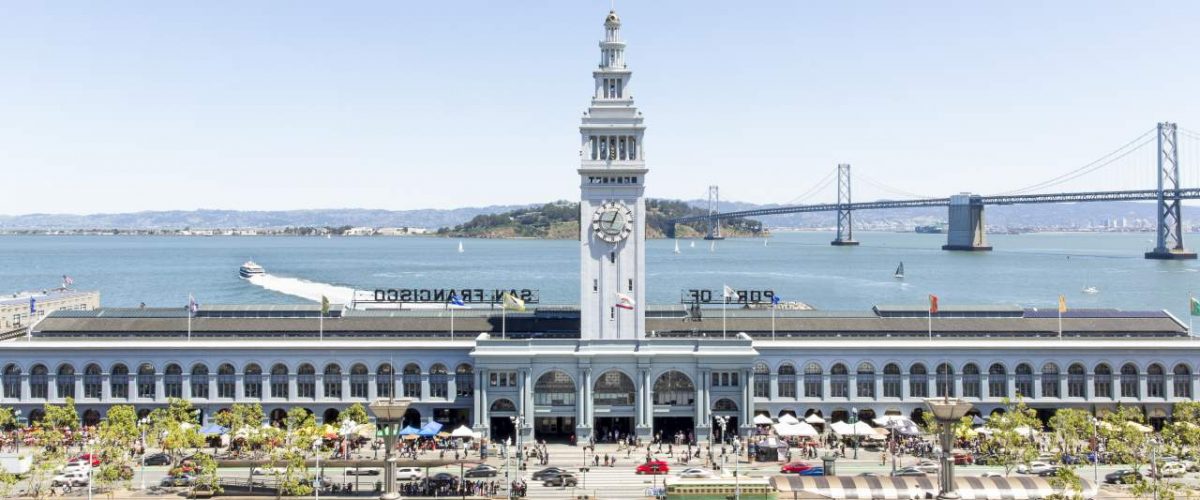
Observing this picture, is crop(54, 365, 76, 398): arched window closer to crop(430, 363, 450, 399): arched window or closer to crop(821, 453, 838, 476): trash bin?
crop(430, 363, 450, 399): arched window

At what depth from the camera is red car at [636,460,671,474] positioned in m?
68.8

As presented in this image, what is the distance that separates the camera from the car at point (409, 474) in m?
67.1

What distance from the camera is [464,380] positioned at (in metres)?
83.6

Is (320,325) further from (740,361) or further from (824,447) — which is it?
(824,447)

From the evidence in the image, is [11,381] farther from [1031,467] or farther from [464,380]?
[1031,467]

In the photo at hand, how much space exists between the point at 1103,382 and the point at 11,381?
7720cm

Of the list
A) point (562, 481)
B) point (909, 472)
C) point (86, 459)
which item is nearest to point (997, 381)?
point (909, 472)

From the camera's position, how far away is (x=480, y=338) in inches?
3157

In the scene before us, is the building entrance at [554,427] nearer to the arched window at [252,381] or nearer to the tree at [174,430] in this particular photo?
the arched window at [252,381]

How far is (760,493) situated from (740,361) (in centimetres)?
2023

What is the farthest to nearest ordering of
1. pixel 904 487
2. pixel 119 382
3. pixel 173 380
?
pixel 173 380 → pixel 119 382 → pixel 904 487

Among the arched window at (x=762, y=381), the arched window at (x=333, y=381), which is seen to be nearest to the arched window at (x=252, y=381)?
the arched window at (x=333, y=381)

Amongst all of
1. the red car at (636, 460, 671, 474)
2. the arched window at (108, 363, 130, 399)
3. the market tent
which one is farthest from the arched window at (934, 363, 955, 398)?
the arched window at (108, 363, 130, 399)

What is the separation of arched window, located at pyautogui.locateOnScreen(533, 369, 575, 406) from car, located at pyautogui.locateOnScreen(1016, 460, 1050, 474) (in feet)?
93.8
